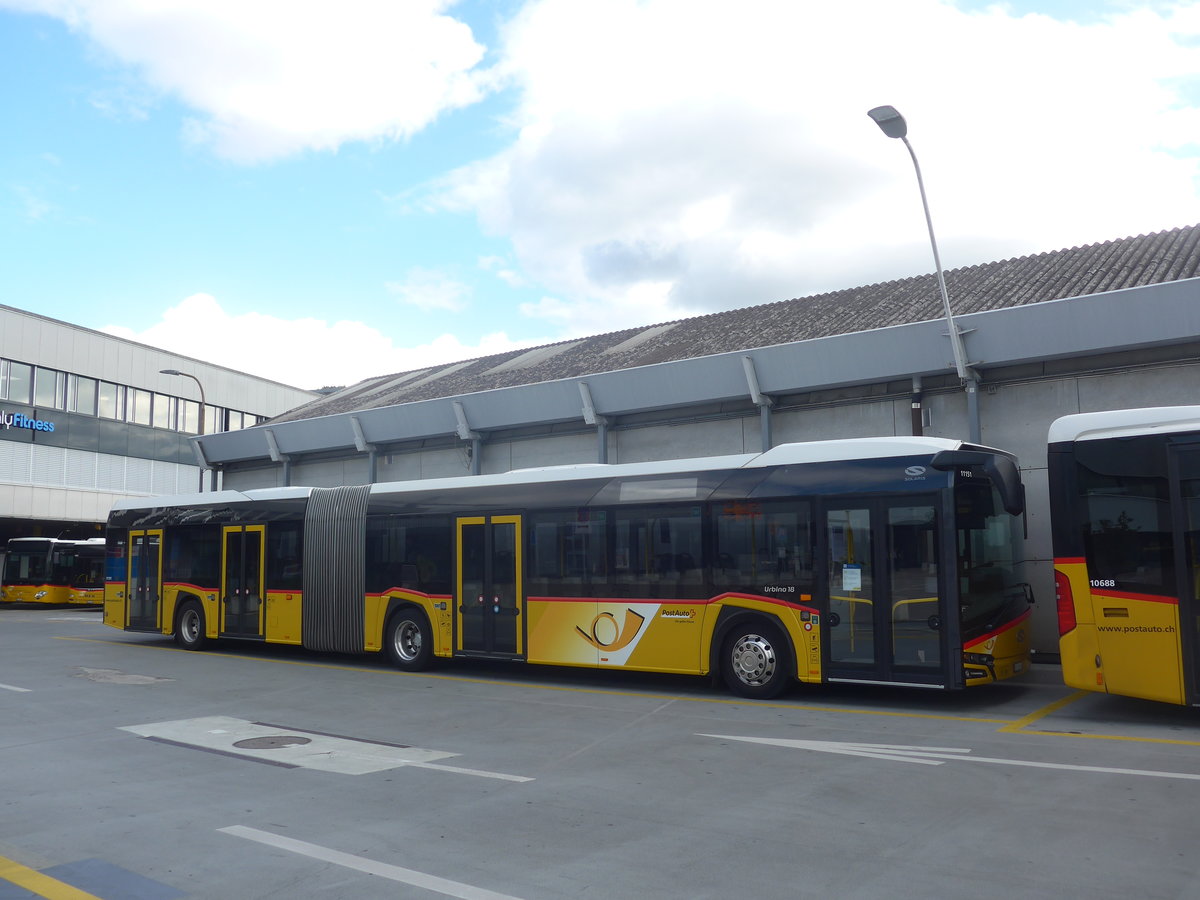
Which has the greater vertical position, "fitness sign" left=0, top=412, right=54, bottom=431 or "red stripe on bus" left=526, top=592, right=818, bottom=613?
"fitness sign" left=0, top=412, right=54, bottom=431

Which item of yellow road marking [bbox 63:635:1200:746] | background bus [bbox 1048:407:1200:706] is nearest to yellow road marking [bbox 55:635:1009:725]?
yellow road marking [bbox 63:635:1200:746]

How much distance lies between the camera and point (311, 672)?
646 inches

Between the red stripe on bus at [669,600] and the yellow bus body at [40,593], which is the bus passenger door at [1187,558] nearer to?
→ the red stripe on bus at [669,600]

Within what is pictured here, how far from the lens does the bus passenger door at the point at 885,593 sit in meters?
11.2

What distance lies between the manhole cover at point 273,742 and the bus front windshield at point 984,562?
726 cm

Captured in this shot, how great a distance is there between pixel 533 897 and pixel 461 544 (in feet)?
35.3

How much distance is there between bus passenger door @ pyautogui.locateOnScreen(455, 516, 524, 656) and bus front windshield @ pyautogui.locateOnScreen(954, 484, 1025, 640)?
21.2 ft

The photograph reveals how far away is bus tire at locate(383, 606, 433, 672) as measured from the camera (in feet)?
53.1

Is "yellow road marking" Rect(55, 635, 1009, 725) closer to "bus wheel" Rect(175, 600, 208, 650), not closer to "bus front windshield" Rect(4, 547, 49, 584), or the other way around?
"bus wheel" Rect(175, 600, 208, 650)

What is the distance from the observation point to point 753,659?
41.0 feet

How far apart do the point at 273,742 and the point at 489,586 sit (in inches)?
224

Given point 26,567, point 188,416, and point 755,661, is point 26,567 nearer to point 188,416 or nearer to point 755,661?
point 188,416

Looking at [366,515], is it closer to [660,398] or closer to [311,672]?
[311,672]

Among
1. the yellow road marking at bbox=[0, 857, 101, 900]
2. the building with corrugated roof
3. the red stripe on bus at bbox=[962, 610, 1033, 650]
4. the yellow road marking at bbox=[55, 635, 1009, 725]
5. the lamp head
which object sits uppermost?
the lamp head
